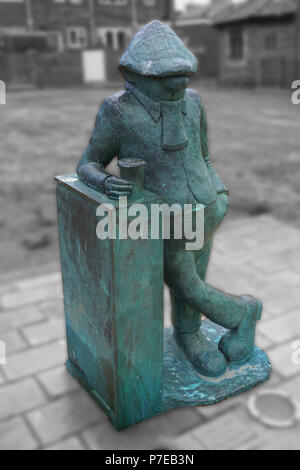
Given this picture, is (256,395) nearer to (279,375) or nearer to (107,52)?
(279,375)

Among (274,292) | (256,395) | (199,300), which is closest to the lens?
(199,300)

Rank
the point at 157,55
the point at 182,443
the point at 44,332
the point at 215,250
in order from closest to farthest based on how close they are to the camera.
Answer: the point at 157,55 → the point at 182,443 → the point at 44,332 → the point at 215,250

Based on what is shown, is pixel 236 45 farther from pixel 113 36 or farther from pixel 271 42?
pixel 113 36

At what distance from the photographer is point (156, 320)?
2.54m

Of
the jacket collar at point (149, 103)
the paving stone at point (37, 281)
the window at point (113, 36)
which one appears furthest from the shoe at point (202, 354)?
the window at point (113, 36)

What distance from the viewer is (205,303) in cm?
271

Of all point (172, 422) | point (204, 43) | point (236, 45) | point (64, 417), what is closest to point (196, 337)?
point (172, 422)

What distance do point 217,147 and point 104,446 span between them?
863 cm

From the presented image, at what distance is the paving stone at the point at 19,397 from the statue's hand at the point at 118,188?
1.41 m

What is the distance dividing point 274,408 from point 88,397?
1075 millimetres

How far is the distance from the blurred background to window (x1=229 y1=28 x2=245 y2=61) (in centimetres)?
14

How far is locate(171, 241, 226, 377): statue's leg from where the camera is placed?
285 cm

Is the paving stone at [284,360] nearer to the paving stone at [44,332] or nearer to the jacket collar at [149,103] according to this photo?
the paving stone at [44,332]

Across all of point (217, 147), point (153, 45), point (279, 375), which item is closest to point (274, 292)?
point (279, 375)
